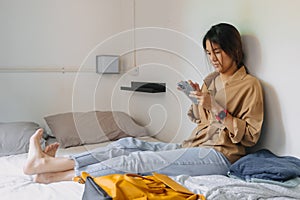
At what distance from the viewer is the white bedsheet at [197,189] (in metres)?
1.14

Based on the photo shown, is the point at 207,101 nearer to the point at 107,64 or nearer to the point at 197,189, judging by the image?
the point at 197,189

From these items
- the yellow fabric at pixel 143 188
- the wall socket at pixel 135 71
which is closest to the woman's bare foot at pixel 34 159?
the yellow fabric at pixel 143 188

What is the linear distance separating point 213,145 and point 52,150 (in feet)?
2.60

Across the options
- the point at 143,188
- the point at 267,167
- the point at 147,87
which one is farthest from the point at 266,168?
the point at 147,87

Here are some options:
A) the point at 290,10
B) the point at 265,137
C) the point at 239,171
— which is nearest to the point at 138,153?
the point at 239,171

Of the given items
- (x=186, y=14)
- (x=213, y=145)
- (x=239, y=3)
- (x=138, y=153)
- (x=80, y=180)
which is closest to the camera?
(x=80, y=180)

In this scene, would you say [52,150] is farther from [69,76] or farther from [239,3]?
[239,3]

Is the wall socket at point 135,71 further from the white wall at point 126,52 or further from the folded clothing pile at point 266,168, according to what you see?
the folded clothing pile at point 266,168

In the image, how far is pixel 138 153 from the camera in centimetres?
149

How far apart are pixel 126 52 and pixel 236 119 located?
1.39 m

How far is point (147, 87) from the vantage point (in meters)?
2.37

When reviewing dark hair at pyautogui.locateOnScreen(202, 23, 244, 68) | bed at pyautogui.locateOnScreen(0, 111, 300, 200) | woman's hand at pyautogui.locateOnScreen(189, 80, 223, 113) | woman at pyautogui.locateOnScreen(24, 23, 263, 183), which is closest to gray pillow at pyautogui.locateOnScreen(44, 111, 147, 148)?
woman at pyautogui.locateOnScreen(24, 23, 263, 183)

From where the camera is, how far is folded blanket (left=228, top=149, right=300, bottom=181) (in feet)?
4.21

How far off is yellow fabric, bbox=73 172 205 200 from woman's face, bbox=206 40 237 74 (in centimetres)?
70
